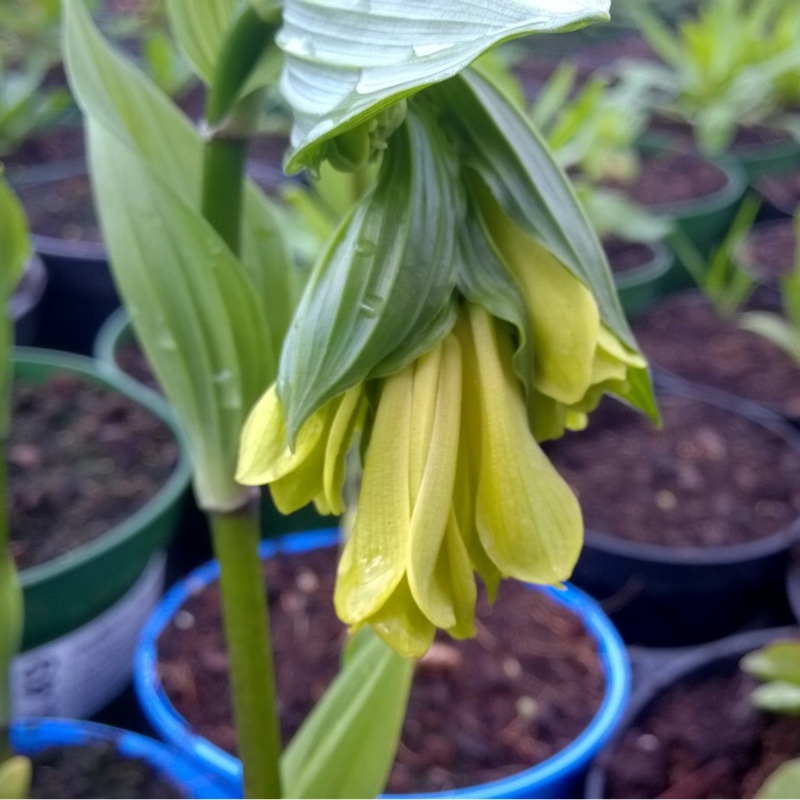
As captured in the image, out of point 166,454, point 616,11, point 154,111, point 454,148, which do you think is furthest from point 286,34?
point 616,11

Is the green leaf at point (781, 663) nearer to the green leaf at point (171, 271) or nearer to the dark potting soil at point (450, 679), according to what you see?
the dark potting soil at point (450, 679)

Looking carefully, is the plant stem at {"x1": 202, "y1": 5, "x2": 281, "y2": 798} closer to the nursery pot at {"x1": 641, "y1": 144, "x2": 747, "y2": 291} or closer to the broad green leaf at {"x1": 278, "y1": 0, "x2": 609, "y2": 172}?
the broad green leaf at {"x1": 278, "y1": 0, "x2": 609, "y2": 172}

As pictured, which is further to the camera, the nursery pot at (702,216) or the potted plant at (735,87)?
the potted plant at (735,87)

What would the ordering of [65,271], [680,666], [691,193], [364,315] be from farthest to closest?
[691,193] < [65,271] < [680,666] < [364,315]

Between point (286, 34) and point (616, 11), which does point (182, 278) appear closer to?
point (286, 34)

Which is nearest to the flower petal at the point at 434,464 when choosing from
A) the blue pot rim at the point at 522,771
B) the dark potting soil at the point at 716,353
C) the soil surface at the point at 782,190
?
the blue pot rim at the point at 522,771

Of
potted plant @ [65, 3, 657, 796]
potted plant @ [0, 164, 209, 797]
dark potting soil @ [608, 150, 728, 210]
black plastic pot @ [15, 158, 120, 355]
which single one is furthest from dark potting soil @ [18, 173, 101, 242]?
potted plant @ [65, 3, 657, 796]
